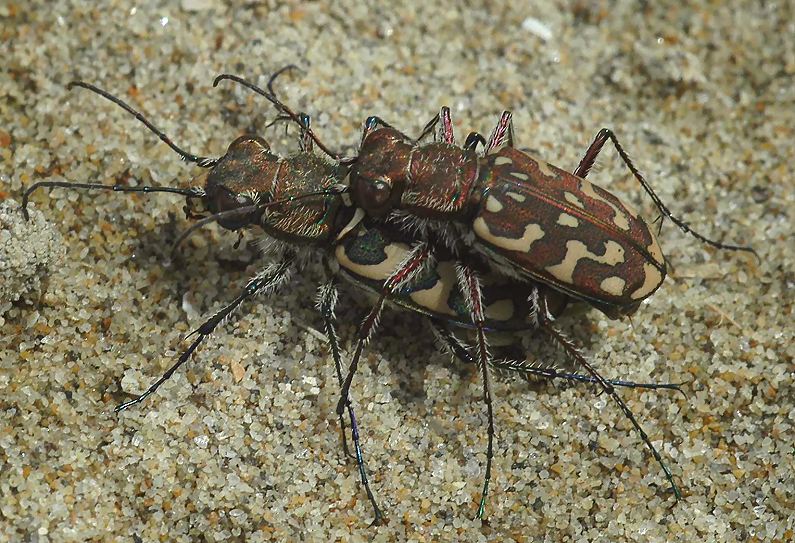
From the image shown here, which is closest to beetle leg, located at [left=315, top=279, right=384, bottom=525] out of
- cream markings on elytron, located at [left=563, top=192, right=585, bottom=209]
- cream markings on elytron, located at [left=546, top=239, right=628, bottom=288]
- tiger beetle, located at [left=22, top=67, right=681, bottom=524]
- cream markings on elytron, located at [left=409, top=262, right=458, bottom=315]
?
tiger beetle, located at [left=22, top=67, right=681, bottom=524]

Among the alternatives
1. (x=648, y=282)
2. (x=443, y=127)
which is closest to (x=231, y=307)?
(x=443, y=127)

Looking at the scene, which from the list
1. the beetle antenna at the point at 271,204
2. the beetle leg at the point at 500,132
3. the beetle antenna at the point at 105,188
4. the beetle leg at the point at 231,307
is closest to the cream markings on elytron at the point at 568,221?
the beetle leg at the point at 500,132

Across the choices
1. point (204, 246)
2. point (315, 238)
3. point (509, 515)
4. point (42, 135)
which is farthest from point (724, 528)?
point (42, 135)

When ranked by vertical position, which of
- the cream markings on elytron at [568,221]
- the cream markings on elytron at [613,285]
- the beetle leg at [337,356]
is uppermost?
the cream markings on elytron at [568,221]

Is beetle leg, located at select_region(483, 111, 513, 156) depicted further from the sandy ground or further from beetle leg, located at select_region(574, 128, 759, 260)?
the sandy ground

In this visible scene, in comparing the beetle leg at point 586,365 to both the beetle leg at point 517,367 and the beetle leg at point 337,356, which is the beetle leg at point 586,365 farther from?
the beetle leg at point 337,356

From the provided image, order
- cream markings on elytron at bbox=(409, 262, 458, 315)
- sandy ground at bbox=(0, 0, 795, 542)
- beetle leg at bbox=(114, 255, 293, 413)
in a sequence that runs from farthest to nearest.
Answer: cream markings on elytron at bbox=(409, 262, 458, 315)
beetle leg at bbox=(114, 255, 293, 413)
sandy ground at bbox=(0, 0, 795, 542)

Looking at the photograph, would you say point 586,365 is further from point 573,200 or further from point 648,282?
point 573,200
